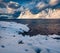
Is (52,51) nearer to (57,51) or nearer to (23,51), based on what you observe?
(57,51)

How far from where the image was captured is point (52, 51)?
53.0 feet

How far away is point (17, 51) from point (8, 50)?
917mm

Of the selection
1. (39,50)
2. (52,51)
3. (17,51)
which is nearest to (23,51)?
(17,51)

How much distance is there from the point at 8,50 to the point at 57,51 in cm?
470

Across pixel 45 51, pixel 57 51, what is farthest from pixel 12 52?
pixel 57 51

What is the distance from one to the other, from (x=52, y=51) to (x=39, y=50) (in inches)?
50.0

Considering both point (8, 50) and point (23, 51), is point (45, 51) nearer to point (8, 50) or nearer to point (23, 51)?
point (23, 51)

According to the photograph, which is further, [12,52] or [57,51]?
[57,51]

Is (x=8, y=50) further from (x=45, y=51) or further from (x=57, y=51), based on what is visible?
(x=57, y=51)

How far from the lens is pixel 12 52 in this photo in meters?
15.3

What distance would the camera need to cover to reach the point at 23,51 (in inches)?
625

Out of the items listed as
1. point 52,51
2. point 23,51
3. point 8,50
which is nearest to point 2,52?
point 8,50

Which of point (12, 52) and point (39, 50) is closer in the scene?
point (12, 52)

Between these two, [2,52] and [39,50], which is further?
[39,50]
